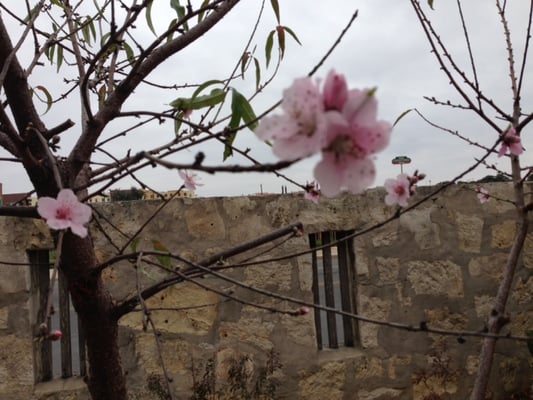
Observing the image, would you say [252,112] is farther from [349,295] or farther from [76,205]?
[349,295]

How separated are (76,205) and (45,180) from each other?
0.67ft

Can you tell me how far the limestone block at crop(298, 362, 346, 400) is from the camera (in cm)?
230

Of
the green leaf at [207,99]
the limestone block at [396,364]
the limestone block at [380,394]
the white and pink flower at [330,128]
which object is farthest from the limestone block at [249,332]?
the white and pink flower at [330,128]

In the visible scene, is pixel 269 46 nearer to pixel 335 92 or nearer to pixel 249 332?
pixel 335 92

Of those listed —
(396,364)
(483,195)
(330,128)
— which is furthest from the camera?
(396,364)

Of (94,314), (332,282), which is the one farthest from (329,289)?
(94,314)

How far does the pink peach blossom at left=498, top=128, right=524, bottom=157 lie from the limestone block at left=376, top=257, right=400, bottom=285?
4.79 feet

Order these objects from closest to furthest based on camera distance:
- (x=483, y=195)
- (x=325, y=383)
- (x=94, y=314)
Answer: (x=94, y=314) → (x=483, y=195) → (x=325, y=383)

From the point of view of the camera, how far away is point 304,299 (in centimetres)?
232

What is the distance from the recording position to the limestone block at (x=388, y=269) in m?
2.46

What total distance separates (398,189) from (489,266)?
166 centimetres

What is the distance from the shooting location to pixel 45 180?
33.3 inches

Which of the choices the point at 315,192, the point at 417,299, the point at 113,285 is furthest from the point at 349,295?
the point at 315,192

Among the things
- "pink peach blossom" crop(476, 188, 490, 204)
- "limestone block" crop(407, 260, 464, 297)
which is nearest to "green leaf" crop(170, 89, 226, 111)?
"pink peach blossom" crop(476, 188, 490, 204)
